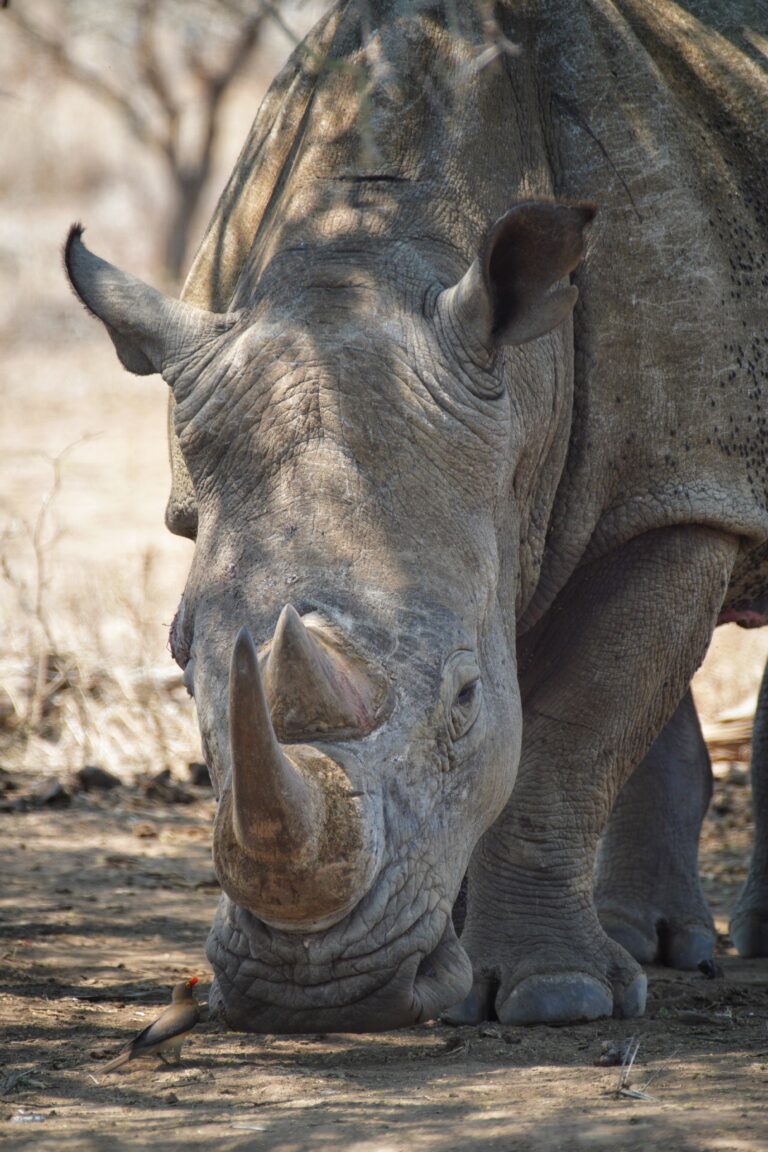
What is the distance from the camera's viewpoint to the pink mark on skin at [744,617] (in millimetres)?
6469

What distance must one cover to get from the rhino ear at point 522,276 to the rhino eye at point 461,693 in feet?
2.94

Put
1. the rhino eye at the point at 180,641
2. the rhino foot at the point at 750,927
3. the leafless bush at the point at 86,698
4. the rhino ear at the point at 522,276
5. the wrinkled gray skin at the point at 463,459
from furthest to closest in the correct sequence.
Answer: the leafless bush at the point at 86,698 → the rhino foot at the point at 750,927 → the rhino eye at the point at 180,641 → the rhino ear at the point at 522,276 → the wrinkled gray skin at the point at 463,459

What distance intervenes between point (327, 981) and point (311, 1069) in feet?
1.43

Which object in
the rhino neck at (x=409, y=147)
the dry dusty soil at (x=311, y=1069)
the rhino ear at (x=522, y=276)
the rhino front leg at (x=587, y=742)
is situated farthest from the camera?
the rhino front leg at (x=587, y=742)

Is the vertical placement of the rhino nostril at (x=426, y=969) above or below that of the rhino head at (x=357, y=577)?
below

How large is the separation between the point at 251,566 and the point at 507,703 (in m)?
0.77

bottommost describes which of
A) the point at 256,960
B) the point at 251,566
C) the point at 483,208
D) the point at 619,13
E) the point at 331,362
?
the point at 256,960

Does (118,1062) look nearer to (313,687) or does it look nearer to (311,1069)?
(311,1069)

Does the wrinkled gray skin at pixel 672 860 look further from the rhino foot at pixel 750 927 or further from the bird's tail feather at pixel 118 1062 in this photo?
the bird's tail feather at pixel 118 1062

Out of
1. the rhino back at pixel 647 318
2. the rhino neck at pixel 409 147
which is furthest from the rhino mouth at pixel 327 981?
the rhino neck at pixel 409 147

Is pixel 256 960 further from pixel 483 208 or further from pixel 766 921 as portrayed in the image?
pixel 766 921

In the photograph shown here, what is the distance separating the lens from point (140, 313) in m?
4.94

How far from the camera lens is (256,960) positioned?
3967 mm

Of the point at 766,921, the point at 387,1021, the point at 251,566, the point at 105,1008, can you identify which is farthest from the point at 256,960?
the point at 766,921
